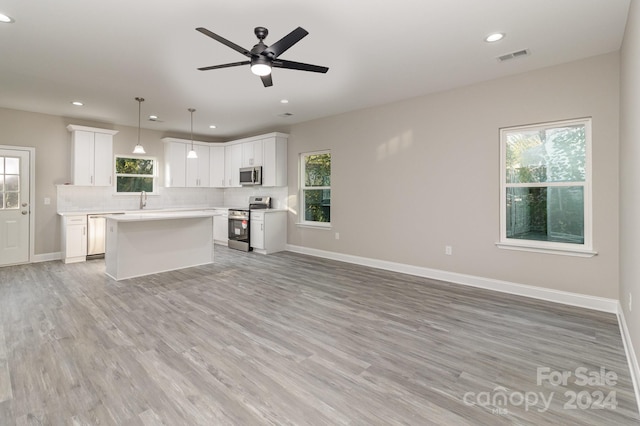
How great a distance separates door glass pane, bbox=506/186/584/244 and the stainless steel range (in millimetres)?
4965

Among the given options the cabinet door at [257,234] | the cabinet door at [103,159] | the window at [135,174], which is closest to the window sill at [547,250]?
the cabinet door at [257,234]

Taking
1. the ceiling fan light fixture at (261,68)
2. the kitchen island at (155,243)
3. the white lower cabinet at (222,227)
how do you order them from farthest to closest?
the white lower cabinet at (222,227) < the kitchen island at (155,243) < the ceiling fan light fixture at (261,68)

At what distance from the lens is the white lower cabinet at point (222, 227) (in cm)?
779

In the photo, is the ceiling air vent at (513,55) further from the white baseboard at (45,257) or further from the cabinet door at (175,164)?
the white baseboard at (45,257)

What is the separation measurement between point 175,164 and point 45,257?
123 inches

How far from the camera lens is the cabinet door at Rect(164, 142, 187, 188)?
756 cm

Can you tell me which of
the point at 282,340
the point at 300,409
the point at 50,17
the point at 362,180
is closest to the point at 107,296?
the point at 282,340

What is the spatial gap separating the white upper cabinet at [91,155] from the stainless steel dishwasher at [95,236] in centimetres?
78

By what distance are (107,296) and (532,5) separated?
17.7 feet

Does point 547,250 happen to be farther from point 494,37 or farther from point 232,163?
point 232,163

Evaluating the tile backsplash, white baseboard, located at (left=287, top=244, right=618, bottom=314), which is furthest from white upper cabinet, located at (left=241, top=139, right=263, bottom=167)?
white baseboard, located at (left=287, top=244, right=618, bottom=314)

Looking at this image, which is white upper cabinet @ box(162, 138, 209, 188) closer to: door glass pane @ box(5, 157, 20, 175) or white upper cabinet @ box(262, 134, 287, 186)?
white upper cabinet @ box(262, 134, 287, 186)

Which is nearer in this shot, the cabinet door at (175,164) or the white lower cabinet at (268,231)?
the white lower cabinet at (268,231)

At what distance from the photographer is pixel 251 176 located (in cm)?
738
